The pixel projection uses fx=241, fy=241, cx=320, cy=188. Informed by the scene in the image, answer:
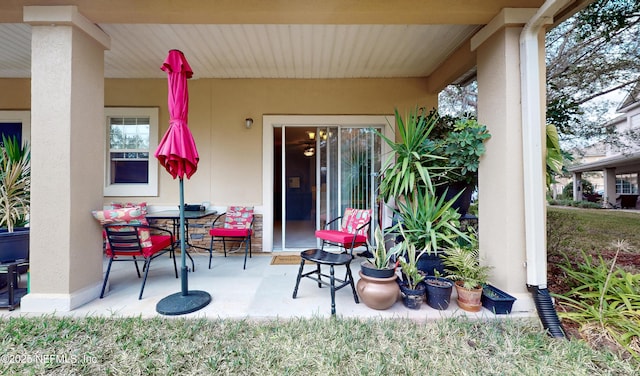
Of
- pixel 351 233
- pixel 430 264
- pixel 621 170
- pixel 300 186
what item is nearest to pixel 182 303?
pixel 351 233

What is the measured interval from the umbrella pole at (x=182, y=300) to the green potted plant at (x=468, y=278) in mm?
2475

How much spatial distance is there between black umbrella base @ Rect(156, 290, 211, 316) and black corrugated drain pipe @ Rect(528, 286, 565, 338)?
3.06m

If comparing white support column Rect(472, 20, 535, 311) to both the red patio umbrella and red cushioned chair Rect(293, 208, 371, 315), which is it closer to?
red cushioned chair Rect(293, 208, 371, 315)

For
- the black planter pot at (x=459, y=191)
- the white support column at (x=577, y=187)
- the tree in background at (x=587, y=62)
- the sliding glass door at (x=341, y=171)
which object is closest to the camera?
the black planter pot at (x=459, y=191)

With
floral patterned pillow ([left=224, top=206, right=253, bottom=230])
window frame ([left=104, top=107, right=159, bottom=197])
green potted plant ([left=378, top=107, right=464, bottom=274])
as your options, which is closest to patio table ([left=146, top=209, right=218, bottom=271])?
floral patterned pillow ([left=224, top=206, right=253, bottom=230])

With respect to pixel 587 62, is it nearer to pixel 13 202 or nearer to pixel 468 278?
pixel 468 278

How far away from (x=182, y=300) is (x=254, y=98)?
3.34m

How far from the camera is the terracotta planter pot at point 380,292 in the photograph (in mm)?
2223

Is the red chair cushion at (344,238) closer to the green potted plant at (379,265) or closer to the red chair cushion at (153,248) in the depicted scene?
the green potted plant at (379,265)

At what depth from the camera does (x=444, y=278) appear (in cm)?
245

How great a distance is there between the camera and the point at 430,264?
267 centimetres

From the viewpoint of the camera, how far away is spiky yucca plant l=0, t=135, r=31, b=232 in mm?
2408

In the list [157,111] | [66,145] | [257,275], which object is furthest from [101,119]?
[257,275]

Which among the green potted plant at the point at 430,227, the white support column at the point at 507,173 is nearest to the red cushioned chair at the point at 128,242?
the green potted plant at the point at 430,227
